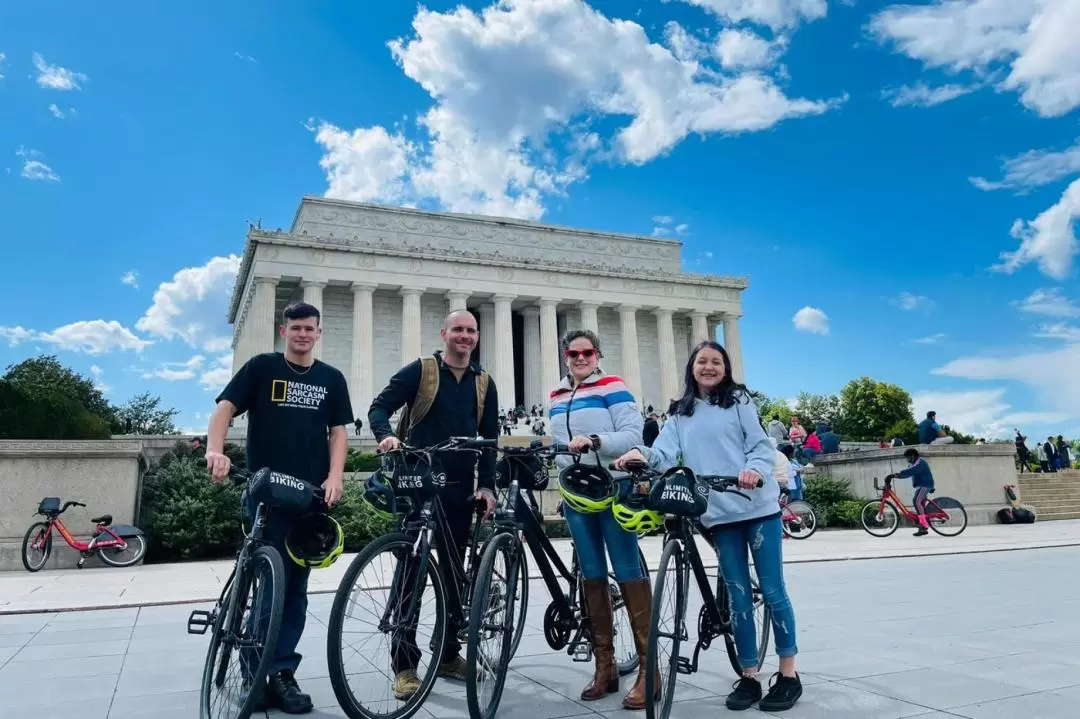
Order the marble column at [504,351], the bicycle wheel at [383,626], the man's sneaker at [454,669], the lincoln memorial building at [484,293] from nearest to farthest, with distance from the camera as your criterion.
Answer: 1. the bicycle wheel at [383,626]
2. the man's sneaker at [454,669]
3. the lincoln memorial building at [484,293]
4. the marble column at [504,351]

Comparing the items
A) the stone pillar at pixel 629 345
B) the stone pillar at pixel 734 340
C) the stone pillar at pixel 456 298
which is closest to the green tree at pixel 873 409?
the stone pillar at pixel 734 340

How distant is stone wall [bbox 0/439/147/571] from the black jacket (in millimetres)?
10431

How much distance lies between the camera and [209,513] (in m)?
13.6

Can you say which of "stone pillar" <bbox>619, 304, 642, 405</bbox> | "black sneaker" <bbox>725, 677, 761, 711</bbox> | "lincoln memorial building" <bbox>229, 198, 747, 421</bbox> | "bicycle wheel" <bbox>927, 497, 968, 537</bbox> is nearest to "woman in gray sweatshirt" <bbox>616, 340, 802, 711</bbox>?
"black sneaker" <bbox>725, 677, 761, 711</bbox>

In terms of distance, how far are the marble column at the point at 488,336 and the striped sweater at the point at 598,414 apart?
46.6m

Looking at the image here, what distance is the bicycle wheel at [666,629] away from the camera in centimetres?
371

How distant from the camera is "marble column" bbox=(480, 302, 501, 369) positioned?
52138mm

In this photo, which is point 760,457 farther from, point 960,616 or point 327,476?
point 960,616

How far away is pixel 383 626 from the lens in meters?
3.94

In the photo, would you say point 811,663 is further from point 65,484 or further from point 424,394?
point 65,484

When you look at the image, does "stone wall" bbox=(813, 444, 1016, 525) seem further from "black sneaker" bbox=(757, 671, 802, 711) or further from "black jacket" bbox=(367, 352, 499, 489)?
"black jacket" bbox=(367, 352, 499, 489)

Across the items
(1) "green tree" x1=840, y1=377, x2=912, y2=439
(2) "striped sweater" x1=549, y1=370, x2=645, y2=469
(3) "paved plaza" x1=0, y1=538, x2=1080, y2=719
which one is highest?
(1) "green tree" x1=840, y1=377, x2=912, y2=439

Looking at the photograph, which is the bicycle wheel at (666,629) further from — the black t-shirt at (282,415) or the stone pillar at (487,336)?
the stone pillar at (487,336)

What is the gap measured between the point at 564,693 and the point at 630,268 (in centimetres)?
5541
